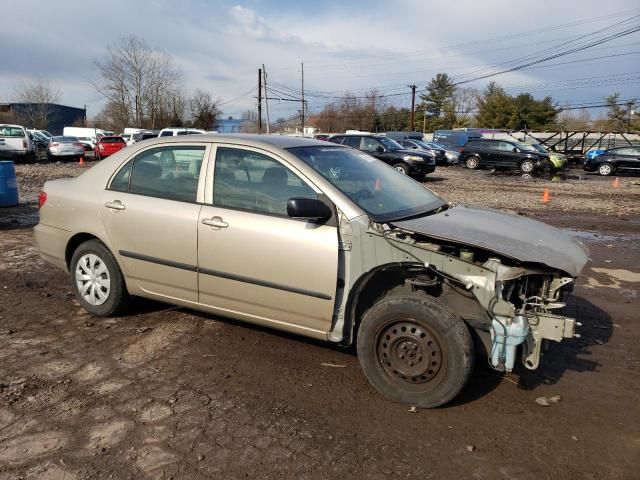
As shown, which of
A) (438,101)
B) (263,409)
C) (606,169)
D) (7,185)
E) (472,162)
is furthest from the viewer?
(438,101)

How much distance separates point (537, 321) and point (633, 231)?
8316mm

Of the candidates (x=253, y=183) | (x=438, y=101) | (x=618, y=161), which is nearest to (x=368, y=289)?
(x=253, y=183)

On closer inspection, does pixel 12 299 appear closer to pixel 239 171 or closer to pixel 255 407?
pixel 239 171

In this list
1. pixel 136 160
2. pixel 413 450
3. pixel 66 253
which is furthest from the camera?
pixel 66 253

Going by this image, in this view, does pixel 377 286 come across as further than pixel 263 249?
No

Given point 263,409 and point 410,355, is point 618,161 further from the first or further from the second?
point 263,409

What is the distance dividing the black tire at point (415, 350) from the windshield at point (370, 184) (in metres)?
0.66

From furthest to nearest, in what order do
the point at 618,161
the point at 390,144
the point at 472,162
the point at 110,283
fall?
the point at 472,162 → the point at 618,161 → the point at 390,144 → the point at 110,283

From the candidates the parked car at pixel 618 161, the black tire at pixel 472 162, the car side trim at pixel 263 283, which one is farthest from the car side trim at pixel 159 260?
the parked car at pixel 618 161

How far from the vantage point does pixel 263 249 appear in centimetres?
374

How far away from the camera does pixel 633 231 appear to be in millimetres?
10125

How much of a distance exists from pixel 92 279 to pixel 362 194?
2626 mm

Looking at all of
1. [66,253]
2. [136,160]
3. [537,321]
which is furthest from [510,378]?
[66,253]

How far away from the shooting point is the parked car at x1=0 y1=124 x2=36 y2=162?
79.6 feet
